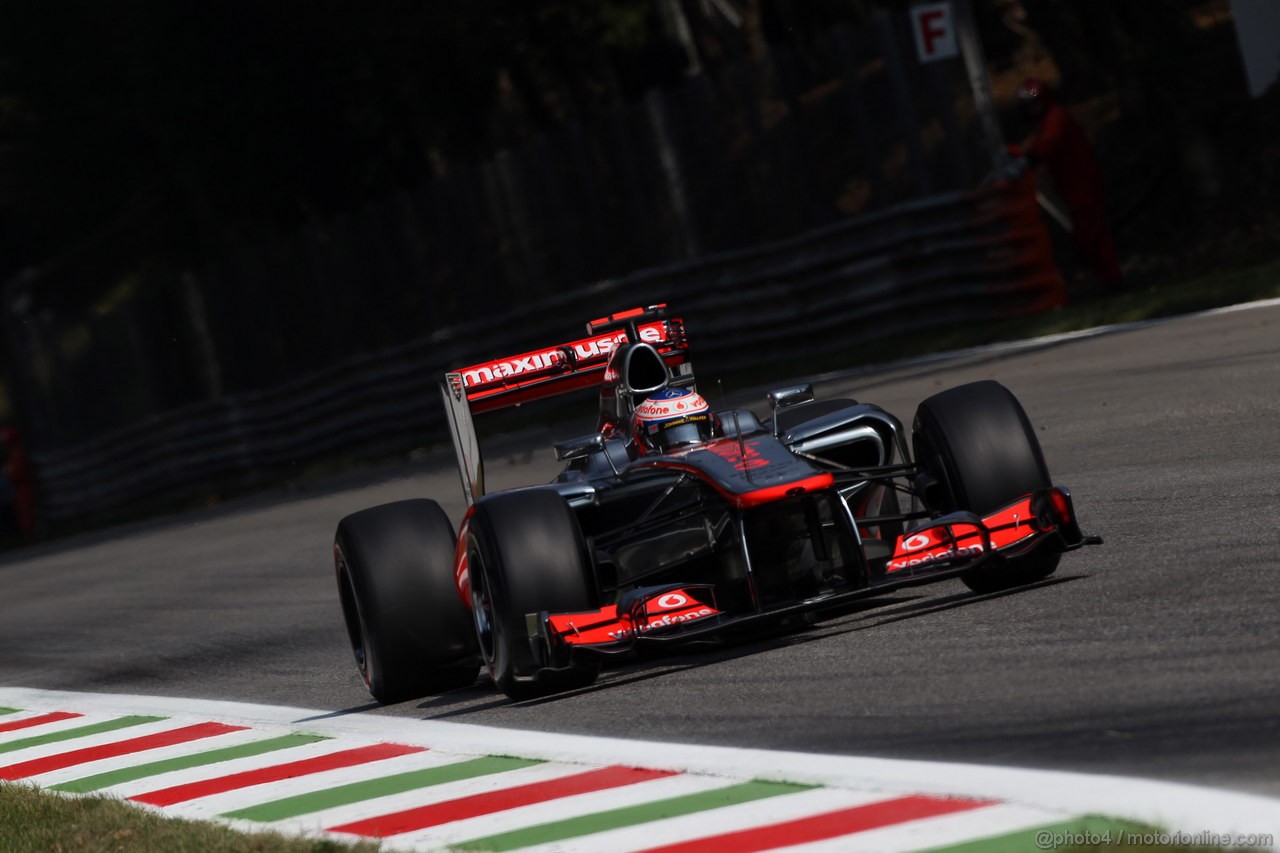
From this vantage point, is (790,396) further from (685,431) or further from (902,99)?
(902,99)

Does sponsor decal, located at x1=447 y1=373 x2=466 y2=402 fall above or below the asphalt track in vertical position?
above

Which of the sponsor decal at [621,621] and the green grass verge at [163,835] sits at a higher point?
the sponsor decal at [621,621]

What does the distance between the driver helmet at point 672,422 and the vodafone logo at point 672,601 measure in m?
1.08

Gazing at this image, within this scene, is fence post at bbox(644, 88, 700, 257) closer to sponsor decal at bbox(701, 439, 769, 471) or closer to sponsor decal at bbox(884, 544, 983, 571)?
sponsor decal at bbox(701, 439, 769, 471)

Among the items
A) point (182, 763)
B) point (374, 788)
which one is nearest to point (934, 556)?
point (374, 788)

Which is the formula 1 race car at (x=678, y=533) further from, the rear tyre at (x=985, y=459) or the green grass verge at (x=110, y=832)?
the green grass verge at (x=110, y=832)

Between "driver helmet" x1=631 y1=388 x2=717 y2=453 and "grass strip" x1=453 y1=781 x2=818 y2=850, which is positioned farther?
"driver helmet" x1=631 y1=388 x2=717 y2=453

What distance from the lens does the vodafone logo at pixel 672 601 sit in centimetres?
700

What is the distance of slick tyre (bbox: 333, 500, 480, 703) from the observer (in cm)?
787

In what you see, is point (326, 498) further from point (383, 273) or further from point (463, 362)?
point (383, 273)

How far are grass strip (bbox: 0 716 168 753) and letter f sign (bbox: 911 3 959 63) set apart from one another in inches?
442

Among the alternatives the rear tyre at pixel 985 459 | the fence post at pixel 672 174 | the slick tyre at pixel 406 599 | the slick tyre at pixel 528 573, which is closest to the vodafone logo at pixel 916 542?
the rear tyre at pixel 985 459

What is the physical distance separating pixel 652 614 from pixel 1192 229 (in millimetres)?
14264

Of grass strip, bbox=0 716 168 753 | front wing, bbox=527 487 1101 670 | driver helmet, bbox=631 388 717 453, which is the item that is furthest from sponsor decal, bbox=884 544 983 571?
grass strip, bbox=0 716 168 753
